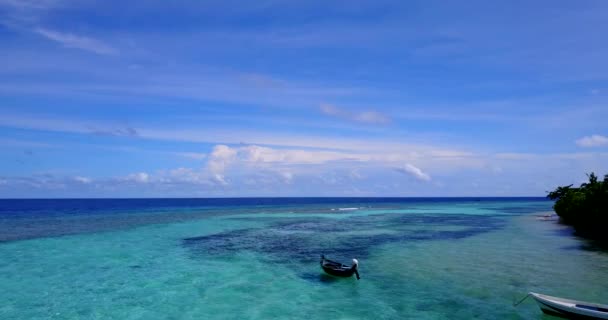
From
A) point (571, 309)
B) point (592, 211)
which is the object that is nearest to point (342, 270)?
point (571, 309)

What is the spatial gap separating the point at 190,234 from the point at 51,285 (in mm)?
26700

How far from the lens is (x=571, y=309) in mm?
18391

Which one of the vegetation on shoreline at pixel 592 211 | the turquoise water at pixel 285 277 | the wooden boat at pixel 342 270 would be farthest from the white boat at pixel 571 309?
the vegetation on shoreline at pixel 592 211

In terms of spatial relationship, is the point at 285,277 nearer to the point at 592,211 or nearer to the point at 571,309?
the point at 571,309

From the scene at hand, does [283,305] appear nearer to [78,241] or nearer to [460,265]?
[460,265]

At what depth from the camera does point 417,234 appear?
52625 millimetres

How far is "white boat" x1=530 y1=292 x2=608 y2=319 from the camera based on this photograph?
17.8 metres

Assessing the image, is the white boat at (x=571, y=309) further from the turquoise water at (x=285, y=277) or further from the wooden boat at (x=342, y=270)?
the wooden boat at (x=342, y=270)

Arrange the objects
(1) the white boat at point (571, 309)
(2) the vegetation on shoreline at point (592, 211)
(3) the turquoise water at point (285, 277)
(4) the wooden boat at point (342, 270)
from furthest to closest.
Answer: (2) the vegetation on shoreline at point (592, 211), (4) the wooden boat at point (342, 270), (3) the turquoise water at point (285, 277), (1) the white boat at point (571, 309)

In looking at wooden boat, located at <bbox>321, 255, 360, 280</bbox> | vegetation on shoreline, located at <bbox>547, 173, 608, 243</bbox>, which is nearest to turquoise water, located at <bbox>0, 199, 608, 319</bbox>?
wooden boat, located at <bbox>321, 255, 360, 280</bbox>

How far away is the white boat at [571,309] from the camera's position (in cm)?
1783

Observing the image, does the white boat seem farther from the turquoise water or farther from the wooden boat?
the wooden boat

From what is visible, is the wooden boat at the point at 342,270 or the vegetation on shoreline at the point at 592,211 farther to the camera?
the vegetation on shoreline at the point at 592,211

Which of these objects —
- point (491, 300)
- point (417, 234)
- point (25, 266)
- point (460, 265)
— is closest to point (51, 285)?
point (25, 266)
